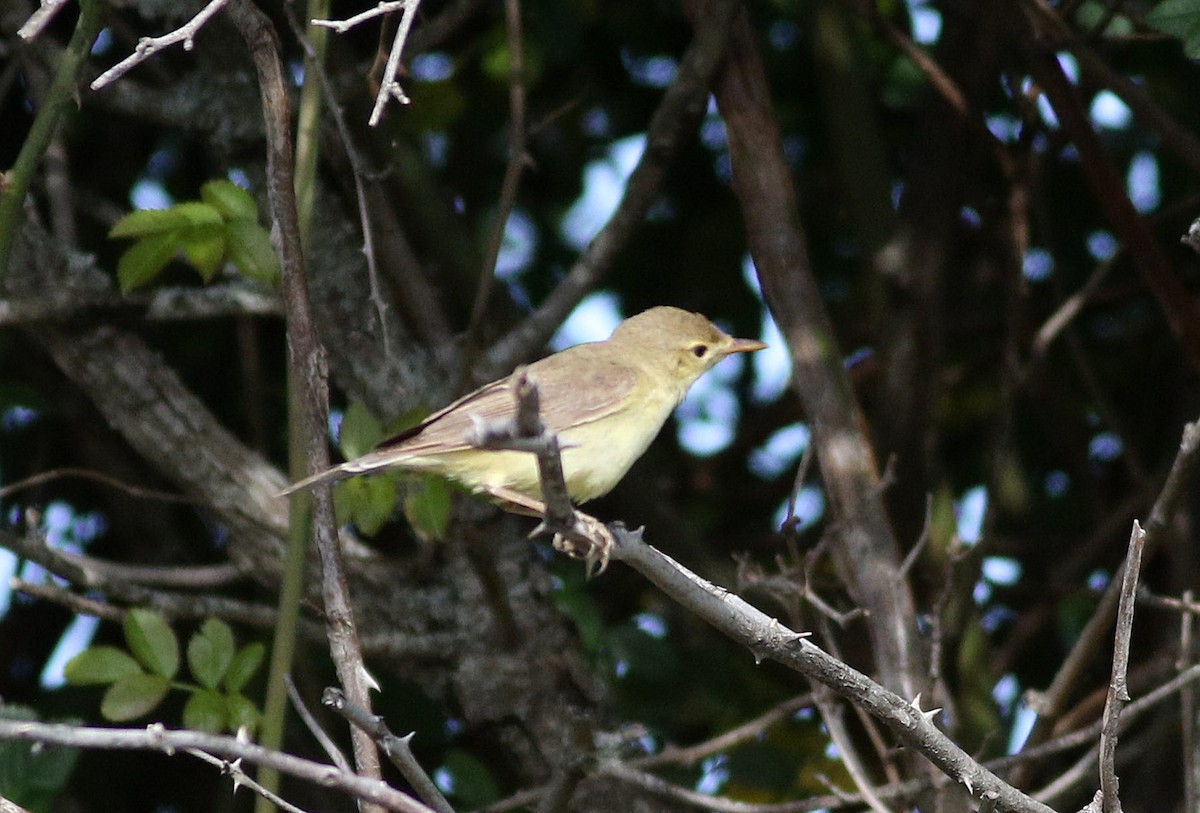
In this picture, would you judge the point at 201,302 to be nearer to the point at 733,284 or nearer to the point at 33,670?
the point at 33,670

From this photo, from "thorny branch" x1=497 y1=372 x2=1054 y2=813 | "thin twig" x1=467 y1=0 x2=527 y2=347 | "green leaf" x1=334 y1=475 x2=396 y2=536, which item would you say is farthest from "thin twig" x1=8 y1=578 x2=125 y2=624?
"thorny branch" x1=497 y1=372 x2=1054 y2=813

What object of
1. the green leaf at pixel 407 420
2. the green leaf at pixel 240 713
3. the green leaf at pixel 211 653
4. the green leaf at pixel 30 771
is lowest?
the green leaf at pixel 30 771

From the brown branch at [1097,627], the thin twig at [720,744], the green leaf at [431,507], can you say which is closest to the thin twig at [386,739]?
the green leaf at [431,507]

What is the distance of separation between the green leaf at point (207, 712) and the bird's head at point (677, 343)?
1.53 metres

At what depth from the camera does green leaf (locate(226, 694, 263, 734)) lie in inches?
139

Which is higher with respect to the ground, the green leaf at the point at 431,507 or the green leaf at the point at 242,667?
the green leaf at the point at 431,507

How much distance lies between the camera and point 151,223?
363cm

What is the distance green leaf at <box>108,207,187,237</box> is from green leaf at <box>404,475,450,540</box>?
894 mm

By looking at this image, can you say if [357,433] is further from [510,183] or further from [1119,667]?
[1119,667]

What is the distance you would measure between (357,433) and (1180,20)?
2285 millimetres

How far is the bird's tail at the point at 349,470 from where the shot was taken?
3.22 meters

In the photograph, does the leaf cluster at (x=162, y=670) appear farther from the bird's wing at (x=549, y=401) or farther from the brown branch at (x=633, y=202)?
the brown branch at (x=633, y=202)

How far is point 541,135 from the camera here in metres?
6.18

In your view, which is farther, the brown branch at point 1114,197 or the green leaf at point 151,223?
the brown branch at point 1114,197
